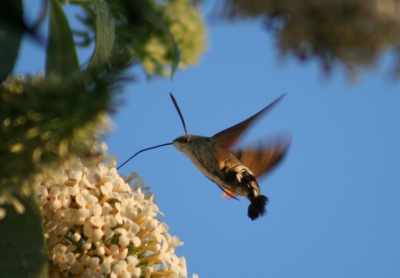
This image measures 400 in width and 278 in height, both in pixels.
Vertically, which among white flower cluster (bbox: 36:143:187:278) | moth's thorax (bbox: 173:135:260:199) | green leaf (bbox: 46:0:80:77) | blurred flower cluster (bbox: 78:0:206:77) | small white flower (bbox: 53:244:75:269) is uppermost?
blurred flower cluster (bbox: 78:0:206:77)

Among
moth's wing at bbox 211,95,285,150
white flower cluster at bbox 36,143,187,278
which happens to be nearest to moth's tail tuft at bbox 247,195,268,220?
moth's wing at bbox 211,95,285,150

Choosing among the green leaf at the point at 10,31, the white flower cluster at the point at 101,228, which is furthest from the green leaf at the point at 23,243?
the green leaf at the point at 10,31

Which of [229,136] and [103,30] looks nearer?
[103,30]

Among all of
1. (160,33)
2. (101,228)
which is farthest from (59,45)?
(160,33)

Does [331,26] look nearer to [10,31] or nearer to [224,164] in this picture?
[10,31]

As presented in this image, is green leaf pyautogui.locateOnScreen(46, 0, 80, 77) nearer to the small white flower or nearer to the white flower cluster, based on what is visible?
the white flower cluster
